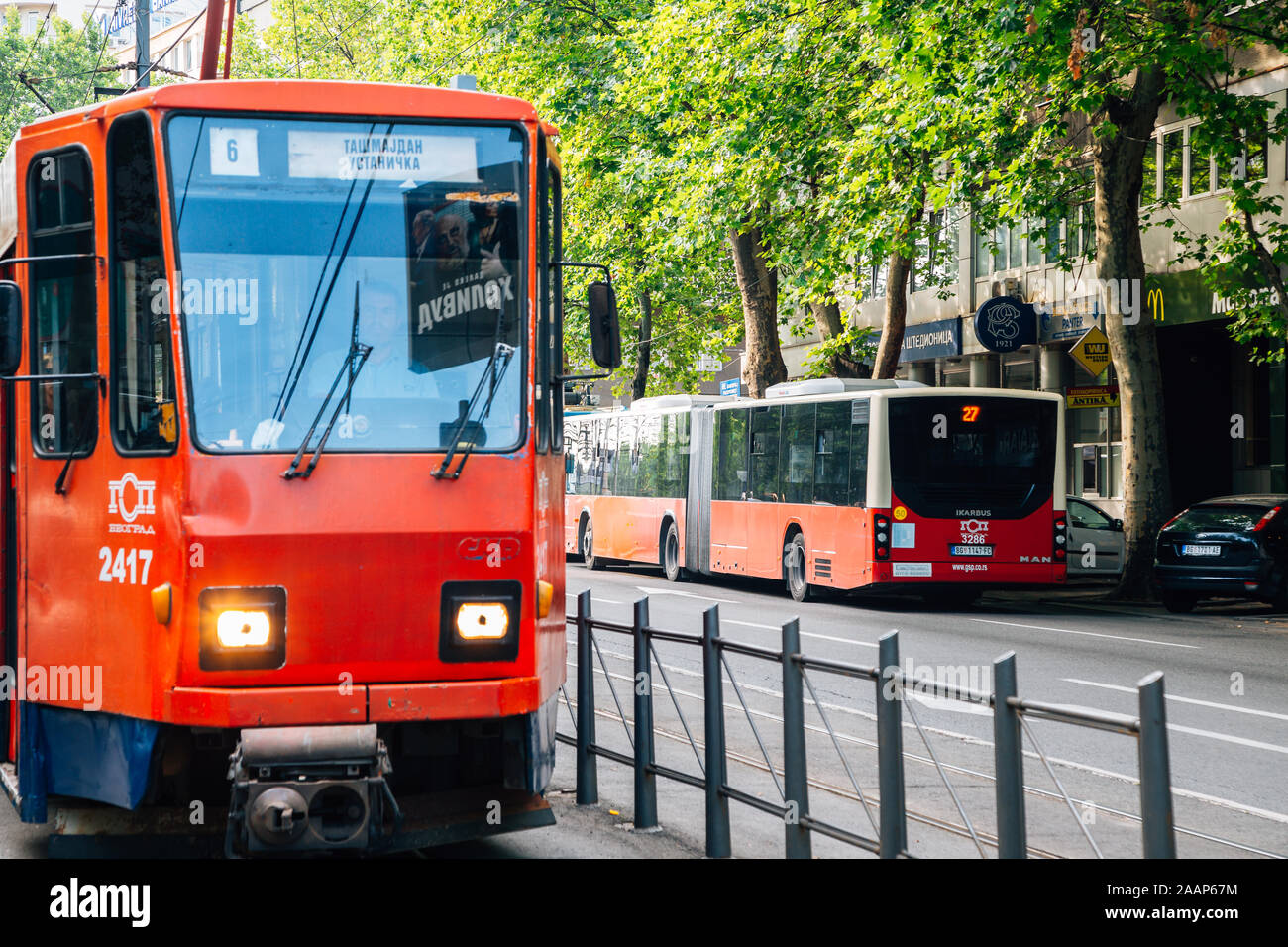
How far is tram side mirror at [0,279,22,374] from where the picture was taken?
662cm

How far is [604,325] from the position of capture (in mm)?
7613

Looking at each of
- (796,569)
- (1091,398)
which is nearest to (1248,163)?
(1091,398)

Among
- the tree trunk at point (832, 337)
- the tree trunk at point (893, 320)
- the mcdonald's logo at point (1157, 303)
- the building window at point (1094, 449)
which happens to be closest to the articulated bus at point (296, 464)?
the tree trunk at point (893, 320)

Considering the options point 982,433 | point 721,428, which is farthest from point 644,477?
point 982,433

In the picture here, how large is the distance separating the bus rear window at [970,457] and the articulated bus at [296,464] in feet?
49.9

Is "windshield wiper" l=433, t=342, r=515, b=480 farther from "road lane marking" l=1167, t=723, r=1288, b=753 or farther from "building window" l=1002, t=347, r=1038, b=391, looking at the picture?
"building window" l=1002, t=347, r=1038, b=391

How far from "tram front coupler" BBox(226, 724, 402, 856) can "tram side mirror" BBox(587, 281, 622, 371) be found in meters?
2.17

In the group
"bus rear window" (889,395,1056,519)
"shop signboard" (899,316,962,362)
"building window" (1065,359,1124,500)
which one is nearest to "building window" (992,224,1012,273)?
"shop signboard" (899,316,962,362)

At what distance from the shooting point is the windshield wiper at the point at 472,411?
6.69 m

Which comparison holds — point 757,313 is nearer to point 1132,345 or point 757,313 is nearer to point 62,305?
point 1132,345

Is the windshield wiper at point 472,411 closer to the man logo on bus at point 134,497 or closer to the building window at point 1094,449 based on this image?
the man logo on bus at point 134,497

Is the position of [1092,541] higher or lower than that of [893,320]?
lower

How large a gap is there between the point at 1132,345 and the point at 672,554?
9.42m
